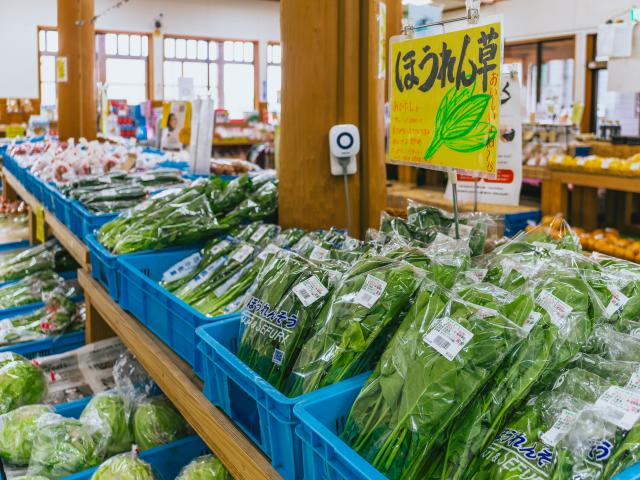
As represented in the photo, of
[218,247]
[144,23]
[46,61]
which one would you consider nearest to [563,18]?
[144,23]

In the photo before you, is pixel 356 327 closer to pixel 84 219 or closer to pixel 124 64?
pixel 84 219

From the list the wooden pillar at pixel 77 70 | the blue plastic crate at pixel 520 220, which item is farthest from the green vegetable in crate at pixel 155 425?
the wooden pillar at pixel 77 70

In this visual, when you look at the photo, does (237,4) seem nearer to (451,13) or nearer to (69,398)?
(451,13)

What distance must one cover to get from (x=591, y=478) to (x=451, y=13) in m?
14.9

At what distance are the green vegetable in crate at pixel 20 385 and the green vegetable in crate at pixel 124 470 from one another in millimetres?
623

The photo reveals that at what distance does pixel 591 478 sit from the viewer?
75 cm

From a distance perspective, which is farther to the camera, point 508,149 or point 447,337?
point 508,149

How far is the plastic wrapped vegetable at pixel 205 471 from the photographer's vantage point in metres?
1.50

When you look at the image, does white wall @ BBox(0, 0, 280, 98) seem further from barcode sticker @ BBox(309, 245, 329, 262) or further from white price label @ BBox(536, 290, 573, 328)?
white price label @ BBox(536, 290, 573, 328)

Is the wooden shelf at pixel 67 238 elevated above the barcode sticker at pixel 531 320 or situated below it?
below

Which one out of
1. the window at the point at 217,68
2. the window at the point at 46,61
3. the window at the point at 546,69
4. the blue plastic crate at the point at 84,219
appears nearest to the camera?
the blue plastic crate at the point at 84,219

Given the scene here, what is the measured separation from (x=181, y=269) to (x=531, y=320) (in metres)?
1.19

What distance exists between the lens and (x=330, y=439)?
848 millimetres

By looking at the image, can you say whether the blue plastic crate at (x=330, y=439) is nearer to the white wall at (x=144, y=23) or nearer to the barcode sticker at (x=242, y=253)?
the barcode sticker at (x=242, y=253)
